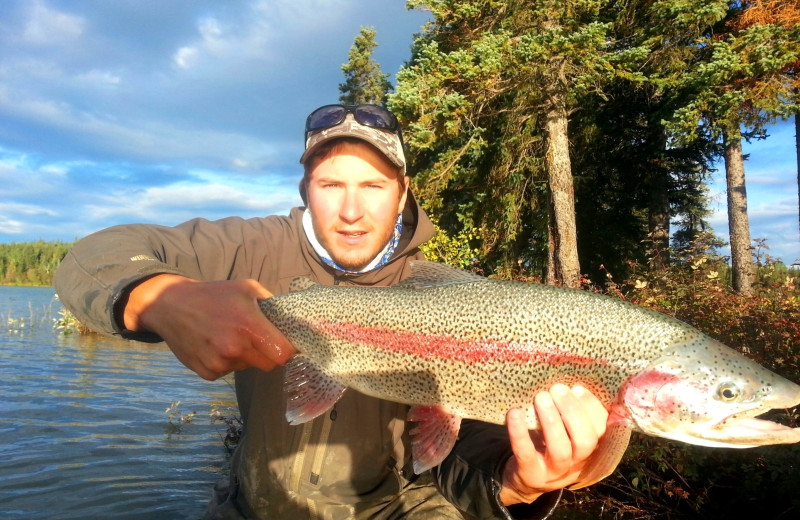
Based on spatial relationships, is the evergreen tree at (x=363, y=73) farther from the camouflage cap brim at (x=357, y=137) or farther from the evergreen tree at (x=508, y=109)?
the camouflage cap brim at (x=357, y=137)

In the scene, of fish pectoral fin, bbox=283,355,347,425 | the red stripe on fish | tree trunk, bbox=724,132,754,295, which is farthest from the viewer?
tree trunk, bbox=724,132,754,295

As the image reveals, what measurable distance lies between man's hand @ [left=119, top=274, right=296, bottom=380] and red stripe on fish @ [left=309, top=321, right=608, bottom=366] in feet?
1.31

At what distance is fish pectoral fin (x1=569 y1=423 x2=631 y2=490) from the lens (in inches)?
93.7

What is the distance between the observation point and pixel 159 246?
3.13 meters

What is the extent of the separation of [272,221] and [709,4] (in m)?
11.8

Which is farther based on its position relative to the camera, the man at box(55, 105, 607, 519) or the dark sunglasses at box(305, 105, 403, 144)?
the dark sunglasses at box(305, 105, 403, 144)

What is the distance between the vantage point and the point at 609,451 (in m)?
2.40

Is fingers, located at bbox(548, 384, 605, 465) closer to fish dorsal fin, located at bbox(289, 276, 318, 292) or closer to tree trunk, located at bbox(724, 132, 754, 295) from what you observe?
fish dorsal fin, located at bbox(289, 276, 318, 292)

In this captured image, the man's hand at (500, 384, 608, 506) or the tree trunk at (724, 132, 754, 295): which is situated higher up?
the tree trunk at (724, 132, 754, 295)

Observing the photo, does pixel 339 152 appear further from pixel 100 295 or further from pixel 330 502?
pixel 330 502

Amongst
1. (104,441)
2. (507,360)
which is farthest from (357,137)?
(104,441)

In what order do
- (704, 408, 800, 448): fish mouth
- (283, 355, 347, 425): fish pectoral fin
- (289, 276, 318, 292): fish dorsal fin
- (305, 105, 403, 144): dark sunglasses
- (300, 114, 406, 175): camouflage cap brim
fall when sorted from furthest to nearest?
(305, 105, 403, 144): dark sunglasses → (300, 114, 406, 175): camouflage cap brim → (289, 276, 318, 292): fish dorsal fin → (283, 355, 347, 425): fish pectoral fin → (704, 408, 800, 448): fish mouth

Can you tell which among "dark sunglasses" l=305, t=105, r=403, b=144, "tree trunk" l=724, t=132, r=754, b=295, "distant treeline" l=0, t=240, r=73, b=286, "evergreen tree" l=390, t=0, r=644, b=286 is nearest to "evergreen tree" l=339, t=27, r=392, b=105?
"evergreen tree" l=390, t=0, r=644, b=286

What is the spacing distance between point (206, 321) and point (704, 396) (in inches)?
86.6
